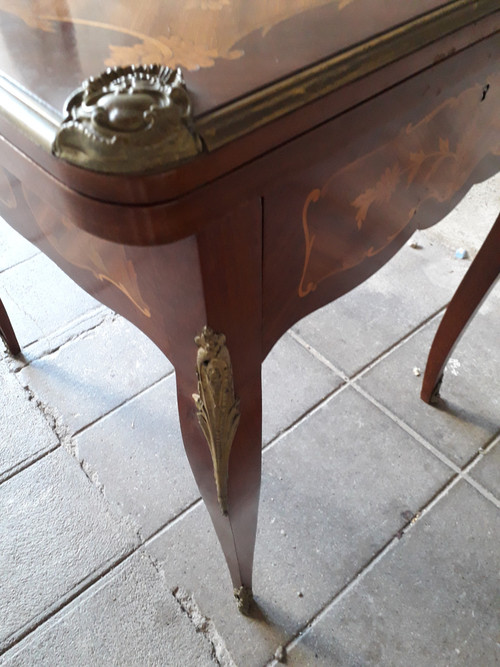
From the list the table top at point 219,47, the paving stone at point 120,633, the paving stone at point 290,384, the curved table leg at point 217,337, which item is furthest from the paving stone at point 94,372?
the table top at point 219,47

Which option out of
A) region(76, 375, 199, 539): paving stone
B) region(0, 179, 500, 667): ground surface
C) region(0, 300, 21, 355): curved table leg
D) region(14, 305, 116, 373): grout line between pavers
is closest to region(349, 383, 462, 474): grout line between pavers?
region(0, 179, 500, 667): ground surface

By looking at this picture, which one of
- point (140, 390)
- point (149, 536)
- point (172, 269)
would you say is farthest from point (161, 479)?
point (172, 269)

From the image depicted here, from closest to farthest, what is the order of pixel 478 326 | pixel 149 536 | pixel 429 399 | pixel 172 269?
pixel 172 269 → pixel 149 536 → pixel 429 399 → pixel 478 326

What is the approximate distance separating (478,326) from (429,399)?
0.88 ft

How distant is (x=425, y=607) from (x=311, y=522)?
212mm

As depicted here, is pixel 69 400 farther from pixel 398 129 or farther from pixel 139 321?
pixel 398 129

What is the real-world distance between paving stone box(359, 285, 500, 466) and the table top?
2.56ft

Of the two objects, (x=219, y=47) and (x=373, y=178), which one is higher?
(x=219, y=47)

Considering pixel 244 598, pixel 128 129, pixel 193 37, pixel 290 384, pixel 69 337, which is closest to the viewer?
pixel 128 129

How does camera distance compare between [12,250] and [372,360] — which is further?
[12,250]

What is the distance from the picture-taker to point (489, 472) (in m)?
0.99

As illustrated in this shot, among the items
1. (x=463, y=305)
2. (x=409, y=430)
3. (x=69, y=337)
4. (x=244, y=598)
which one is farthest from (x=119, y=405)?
(x=463, y=305)

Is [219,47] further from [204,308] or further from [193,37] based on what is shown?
[204,308]

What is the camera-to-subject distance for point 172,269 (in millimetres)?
385
